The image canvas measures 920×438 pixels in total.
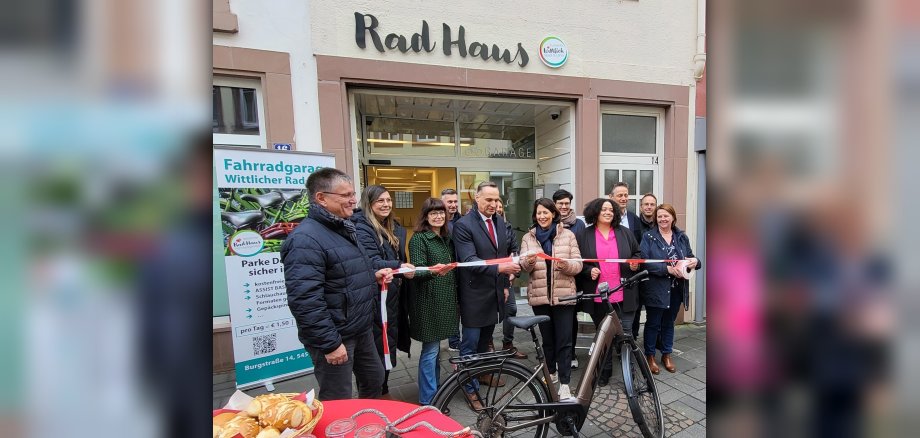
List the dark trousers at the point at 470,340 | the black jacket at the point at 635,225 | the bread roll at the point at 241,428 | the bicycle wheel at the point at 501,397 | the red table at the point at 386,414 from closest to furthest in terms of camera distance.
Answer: the bread roll at the point at 241,428 < the red table at the point at 386,414 < the bicycle wheel at the point at 501,397 < the dark trousers at the point at 470,340 < the black jacket at the point at 635,225

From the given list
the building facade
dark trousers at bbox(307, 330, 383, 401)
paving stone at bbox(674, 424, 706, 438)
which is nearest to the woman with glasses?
dark trousers at bbox(307, 330, 383, 401)

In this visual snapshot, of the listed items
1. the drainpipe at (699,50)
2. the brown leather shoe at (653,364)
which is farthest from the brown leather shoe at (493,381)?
the drainpipe at (699,50)

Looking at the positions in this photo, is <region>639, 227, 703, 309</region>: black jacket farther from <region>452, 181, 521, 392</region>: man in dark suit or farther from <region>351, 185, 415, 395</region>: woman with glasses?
<region>351, 185, 415, 395</region>: woman with glasses

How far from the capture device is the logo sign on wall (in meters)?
4.85

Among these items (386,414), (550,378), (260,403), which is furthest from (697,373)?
(260,403)

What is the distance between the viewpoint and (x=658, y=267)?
364 cm

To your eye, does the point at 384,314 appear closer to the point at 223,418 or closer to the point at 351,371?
the point at 351,371

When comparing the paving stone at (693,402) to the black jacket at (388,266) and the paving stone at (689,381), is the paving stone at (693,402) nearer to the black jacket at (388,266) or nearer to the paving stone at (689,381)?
the paving stone at (689,381)

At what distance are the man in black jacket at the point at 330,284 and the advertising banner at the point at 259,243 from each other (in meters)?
1.36

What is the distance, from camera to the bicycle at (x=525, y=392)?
2418 millimetres
